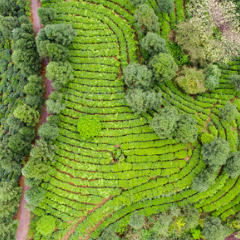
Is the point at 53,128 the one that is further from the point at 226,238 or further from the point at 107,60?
the point at 226,238

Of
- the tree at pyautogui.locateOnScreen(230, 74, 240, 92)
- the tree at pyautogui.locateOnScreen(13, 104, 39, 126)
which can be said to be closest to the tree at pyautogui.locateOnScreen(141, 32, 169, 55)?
the tree at pyautogui.locateOnScreen(230, 74, 240, 92)

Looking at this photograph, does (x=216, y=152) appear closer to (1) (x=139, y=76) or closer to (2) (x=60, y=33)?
(1) (x=139, y=76)

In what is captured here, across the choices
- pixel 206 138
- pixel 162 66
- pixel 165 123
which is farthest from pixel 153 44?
pixel 206 138

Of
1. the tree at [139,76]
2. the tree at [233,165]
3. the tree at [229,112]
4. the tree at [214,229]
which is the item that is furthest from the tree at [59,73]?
the tree at [214,229]

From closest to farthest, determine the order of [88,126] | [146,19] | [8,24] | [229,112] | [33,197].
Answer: [33,197], [88,126], [146,19], [229,112], [8,24]

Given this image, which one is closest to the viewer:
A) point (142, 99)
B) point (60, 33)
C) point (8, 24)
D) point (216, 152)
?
point (216, 152)

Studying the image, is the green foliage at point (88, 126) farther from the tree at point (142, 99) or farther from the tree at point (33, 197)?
the tree at point (33, 197)
